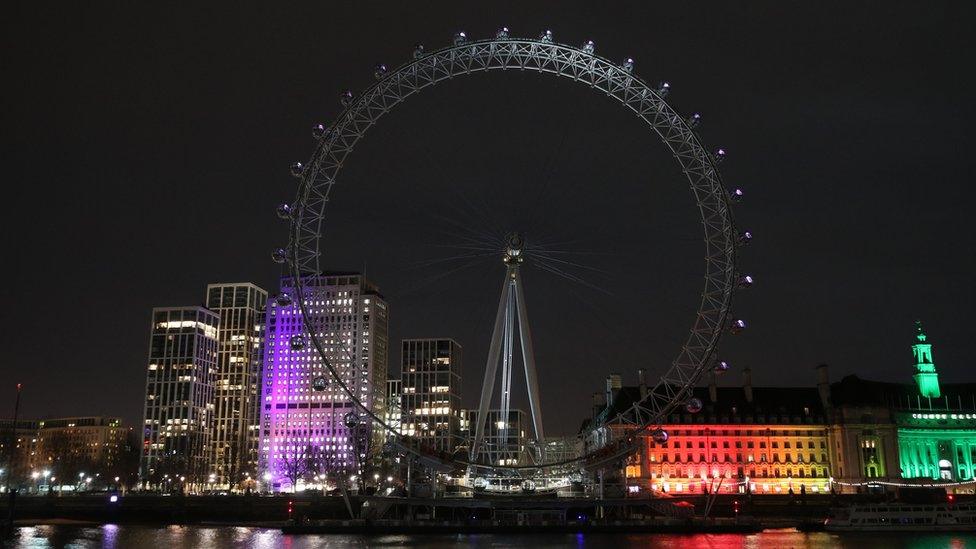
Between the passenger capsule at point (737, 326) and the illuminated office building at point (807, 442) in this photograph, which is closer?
the passenger capsule at point (737, 326)

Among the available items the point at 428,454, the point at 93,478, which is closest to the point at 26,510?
the point at 428,454

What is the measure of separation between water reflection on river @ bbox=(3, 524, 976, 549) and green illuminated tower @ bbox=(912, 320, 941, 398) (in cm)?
6519

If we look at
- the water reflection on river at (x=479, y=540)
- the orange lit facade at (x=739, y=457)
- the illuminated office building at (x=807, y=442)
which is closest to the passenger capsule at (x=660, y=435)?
the water reflection on river at (x=479, y=540)

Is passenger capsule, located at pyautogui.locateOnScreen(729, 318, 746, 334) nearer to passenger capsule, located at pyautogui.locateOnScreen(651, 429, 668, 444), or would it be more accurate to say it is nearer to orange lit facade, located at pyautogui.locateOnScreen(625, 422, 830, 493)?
passenger capsule, located at pyautogui.locateOnScreen(651, 429, 668, 444)

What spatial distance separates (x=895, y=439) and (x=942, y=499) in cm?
2495

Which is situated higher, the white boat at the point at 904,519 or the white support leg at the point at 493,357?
the white support leg at the point at 493,357

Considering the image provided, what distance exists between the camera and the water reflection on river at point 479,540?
6819cm

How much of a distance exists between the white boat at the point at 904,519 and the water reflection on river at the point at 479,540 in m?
4.29

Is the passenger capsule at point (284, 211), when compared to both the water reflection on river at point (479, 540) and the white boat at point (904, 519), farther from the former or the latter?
the white boat at point (904, 519)

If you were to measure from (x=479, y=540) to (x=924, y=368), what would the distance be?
95.3 m

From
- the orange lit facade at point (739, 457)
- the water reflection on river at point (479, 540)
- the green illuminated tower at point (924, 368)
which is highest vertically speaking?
the green illuminated tower at point (924, 368)

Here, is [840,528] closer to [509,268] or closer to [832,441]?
[509,268]

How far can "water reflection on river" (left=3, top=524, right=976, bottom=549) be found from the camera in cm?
6819

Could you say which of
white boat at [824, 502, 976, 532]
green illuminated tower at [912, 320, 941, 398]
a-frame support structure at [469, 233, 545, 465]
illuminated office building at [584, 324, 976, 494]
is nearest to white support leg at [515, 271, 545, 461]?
a-frame support structure at [469, 233, 545, 465]
